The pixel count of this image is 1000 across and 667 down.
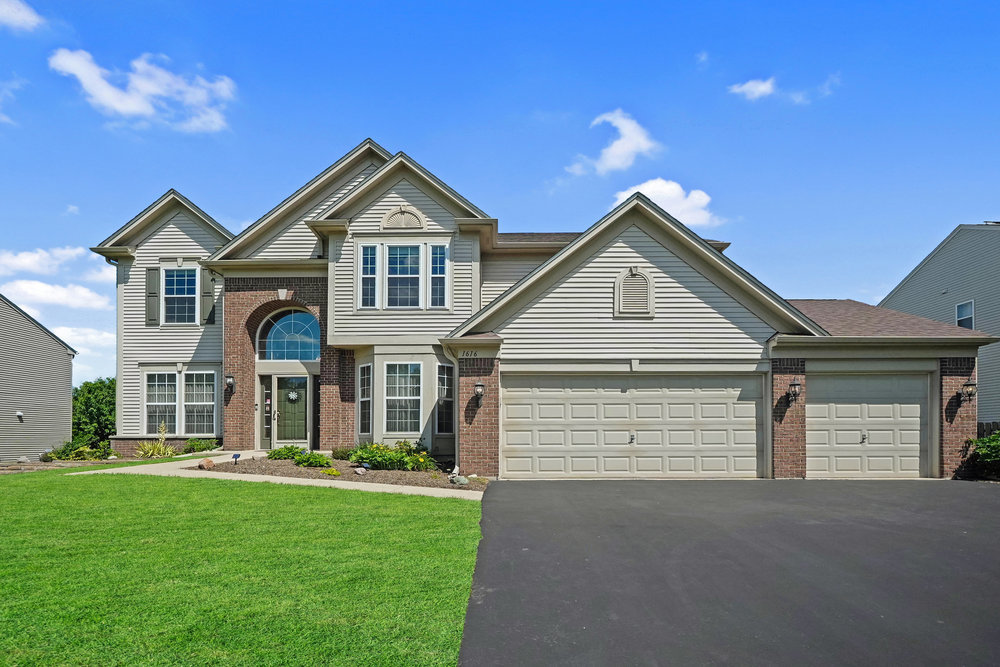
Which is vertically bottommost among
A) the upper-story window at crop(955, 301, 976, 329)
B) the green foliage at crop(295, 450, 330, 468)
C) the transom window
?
the green foliage at crop(295, 450, 330, 468)

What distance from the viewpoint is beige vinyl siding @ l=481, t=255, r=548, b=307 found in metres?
19.3

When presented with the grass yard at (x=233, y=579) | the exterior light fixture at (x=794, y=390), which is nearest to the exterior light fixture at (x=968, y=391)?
the exterior light fixture at (x=794, y=390)

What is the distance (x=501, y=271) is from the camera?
19.4m

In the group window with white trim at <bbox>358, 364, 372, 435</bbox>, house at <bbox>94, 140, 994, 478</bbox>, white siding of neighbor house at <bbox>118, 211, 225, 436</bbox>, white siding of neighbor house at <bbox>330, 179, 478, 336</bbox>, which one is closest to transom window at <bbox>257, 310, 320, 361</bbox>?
white siding of neighbor house at <bbox>118, 211, 225, 436</bbox>

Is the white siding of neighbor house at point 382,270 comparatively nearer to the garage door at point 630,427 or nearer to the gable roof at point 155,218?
the garage door at point 630,427

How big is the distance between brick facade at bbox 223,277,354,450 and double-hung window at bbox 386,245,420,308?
2682 mm

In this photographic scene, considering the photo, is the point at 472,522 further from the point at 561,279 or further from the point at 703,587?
the point at 561,279

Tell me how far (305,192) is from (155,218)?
18.5 ft

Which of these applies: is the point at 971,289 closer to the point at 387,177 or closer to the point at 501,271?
the point at 501,271

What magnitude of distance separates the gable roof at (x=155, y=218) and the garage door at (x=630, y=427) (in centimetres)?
1219

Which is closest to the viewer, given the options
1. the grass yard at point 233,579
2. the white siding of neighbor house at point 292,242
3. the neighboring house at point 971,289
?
the grass yard at point 233,579

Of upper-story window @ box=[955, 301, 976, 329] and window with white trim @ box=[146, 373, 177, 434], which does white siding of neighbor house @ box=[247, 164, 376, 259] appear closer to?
window with white trim @ box=[146, 373, 177, 434]

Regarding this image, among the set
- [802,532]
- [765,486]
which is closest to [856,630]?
[802,532]

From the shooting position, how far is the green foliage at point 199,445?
1950 centimetres
